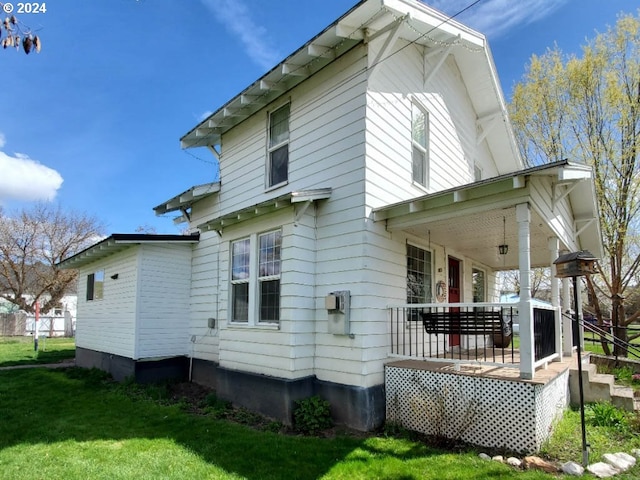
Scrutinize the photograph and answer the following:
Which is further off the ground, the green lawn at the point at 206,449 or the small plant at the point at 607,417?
the small plant at the point at 607,417

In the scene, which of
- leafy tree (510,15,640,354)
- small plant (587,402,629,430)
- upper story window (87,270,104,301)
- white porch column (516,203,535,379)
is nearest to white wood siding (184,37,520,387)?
white porch column (516,203,535,379)

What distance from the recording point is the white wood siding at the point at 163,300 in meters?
9.35

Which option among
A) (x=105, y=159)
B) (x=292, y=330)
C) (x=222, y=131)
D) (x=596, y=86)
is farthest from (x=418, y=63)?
(x=105, y=159)

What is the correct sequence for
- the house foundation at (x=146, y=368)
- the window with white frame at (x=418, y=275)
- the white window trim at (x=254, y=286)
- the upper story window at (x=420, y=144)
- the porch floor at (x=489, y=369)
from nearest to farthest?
1. the porch floor at (x=489, y=369)
2. the white window trim at (x=254, y=286)
3. the window with white frame at (x=418, y=275)
4. the upper story window at (x=420, y=144)
5. the house foundation at (x=146, y=368)

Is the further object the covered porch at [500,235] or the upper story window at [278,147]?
the upper story window at [278,147]

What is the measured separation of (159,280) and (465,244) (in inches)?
282

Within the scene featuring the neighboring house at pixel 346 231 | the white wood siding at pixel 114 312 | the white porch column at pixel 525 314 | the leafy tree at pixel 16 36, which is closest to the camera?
the leafy tree at pixel 16 36

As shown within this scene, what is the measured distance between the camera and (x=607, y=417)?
5.98 m

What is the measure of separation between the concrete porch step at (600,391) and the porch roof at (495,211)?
8.25 feet

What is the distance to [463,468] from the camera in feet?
14.8

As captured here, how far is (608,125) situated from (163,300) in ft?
47.7

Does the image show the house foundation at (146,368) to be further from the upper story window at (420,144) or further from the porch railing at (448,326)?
the upper story window at (420,144)

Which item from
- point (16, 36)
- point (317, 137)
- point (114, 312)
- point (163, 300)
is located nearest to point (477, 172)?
point (317, 137)

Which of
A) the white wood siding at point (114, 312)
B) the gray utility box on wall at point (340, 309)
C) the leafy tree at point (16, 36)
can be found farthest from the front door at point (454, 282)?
the leafy tree at point (16, 36)
